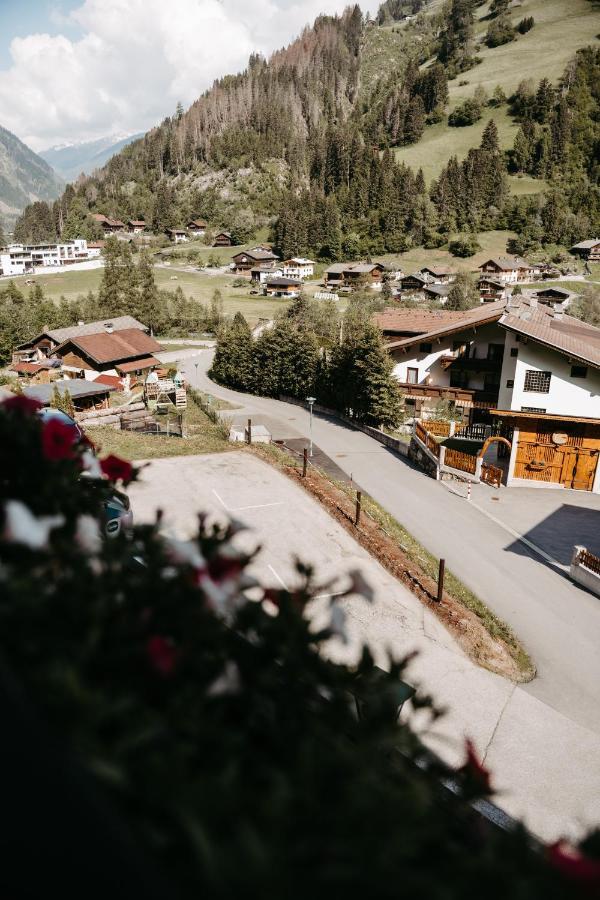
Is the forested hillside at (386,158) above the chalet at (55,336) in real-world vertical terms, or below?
above

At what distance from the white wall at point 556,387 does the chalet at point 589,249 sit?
3790 inches

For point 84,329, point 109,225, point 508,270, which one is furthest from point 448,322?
point 109,225

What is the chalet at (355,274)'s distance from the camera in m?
94.9

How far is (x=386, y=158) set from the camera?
127 metres

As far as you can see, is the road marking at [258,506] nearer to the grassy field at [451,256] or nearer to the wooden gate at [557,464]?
the wooden gate at [557,464]

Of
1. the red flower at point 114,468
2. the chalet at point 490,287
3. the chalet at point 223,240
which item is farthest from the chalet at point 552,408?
the chalet at point 223,240

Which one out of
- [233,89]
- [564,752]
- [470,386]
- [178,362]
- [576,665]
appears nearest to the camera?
[564,752]

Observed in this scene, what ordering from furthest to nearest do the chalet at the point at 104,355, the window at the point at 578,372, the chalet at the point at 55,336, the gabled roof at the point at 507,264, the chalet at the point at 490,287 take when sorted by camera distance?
the gabled roof at the point at 507,264
the chalet at the point at 490,287
the chalet at the point at 55,336
the chalet at the point at 104,355
the window at the point at 578,372

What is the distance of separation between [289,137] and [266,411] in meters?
159

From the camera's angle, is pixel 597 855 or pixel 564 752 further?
pixel 564 752

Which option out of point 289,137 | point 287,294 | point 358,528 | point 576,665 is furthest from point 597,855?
point 289,137

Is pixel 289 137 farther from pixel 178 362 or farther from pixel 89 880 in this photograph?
pixel 89 880

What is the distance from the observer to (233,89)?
18700 cm

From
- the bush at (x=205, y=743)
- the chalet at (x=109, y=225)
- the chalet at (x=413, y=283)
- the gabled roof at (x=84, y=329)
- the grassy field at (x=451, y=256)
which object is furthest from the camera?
the chalet at (x=109, y=225)
